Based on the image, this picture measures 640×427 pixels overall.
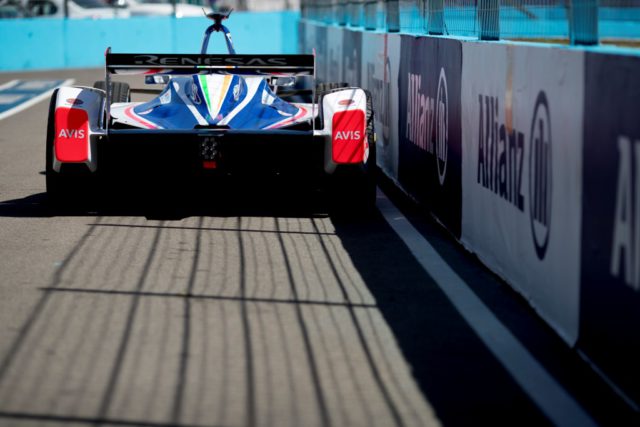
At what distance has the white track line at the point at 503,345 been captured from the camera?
4.66 meters

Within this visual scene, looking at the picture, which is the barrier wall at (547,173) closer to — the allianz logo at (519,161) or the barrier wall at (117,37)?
the allianz logo at (519,161)

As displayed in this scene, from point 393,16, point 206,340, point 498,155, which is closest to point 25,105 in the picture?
point 393,16

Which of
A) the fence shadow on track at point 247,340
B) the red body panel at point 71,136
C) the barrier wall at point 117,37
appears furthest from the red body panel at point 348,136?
the barrier wall at point 117,37

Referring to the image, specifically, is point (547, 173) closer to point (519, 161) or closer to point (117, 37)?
point (519, 161)

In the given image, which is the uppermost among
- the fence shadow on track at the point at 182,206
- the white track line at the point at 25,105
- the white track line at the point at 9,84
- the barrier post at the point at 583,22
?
the barrier post at the point at 583,22

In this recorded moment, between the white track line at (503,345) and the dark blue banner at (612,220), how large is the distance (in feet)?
0.83

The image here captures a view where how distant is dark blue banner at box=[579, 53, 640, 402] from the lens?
4.82 m

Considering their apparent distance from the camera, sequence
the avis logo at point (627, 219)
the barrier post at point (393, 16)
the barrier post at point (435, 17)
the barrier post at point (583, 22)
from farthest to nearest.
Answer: the barrier post at point (393, 16), the barrier post at point (435, 17), the barrier post at point (583, 22), the avis logo at point (627, 219)

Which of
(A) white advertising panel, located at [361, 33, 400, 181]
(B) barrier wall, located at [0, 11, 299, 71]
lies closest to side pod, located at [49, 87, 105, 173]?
(A) white advertising panel, located at [361, 33, 400, 181]

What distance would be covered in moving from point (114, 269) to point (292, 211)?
2731 millimetres

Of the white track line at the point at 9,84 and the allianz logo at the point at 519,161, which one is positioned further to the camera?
the white track line at the point at 9,84

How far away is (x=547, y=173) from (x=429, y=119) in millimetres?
3727

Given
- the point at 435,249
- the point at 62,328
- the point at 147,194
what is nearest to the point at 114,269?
the point at 62,328

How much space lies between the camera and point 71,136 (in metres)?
9.30
